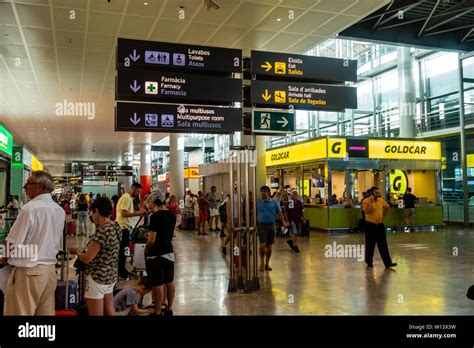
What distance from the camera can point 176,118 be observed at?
21.3 ft

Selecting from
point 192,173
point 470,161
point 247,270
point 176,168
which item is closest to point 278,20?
point 247,270

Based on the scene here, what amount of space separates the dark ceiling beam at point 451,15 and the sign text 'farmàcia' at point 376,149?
4.41 metres

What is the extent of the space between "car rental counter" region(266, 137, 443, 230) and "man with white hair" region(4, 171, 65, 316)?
12561mm

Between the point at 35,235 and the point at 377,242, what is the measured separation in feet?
22.5

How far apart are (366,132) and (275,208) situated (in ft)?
58.8

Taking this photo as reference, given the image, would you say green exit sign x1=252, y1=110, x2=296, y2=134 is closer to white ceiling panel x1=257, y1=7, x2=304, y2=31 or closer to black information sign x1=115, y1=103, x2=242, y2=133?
black information sign x1=115, y1=103, x2=242, y2=133

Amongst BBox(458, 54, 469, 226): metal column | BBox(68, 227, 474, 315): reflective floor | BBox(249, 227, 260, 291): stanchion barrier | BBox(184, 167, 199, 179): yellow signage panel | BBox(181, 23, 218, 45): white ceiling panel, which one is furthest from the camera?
BBox(184, 167, 199, 179): yellow signage panel

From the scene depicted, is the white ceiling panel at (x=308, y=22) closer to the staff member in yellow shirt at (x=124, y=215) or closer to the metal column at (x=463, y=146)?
the staff member in yellow shirt at (x=124, y=215)

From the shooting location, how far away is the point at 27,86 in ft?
47.4

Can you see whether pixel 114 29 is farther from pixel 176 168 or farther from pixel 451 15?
pixel 176 168

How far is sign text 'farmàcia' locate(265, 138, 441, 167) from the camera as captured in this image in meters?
15.1

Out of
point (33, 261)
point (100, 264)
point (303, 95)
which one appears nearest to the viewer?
point (33, 261)

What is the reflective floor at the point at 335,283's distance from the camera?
5512mm

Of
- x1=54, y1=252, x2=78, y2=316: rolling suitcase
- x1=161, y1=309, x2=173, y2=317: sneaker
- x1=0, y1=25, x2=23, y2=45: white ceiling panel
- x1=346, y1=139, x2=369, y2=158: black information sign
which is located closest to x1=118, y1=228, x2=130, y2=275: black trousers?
x1=161, y1=309, x2=173, y2=317: sneaker
